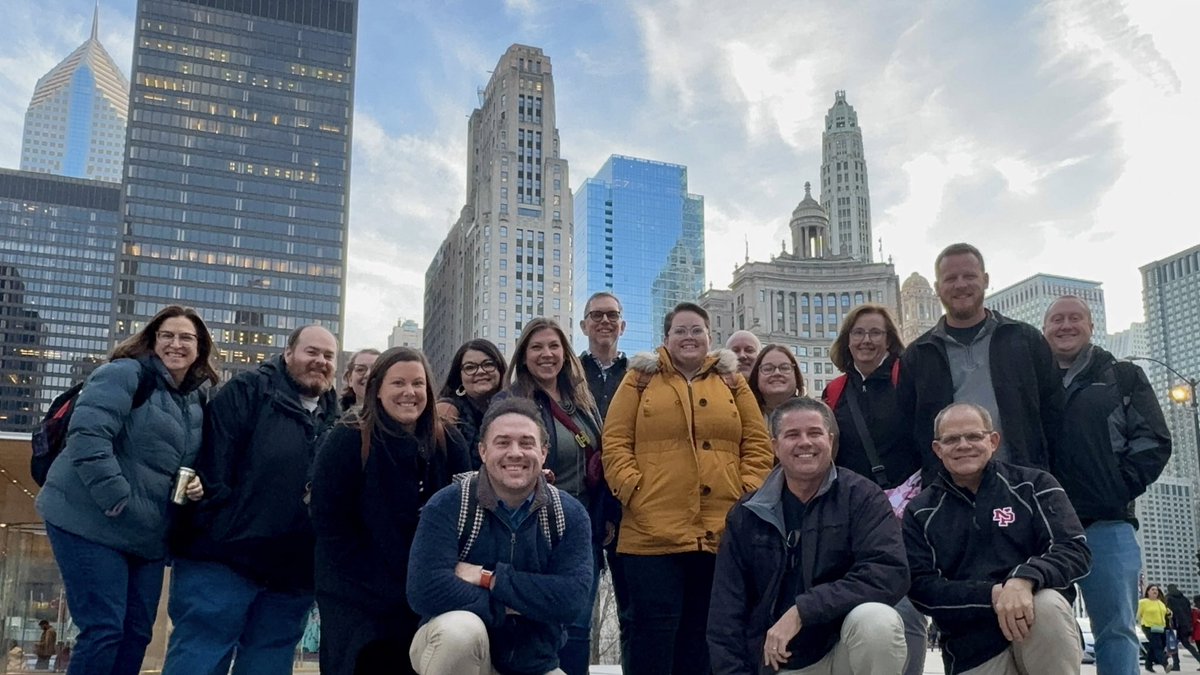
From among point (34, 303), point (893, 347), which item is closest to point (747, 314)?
point (893, 347)

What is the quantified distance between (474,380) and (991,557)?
8.96 ft

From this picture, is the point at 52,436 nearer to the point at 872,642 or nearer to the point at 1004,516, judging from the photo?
the point at 872,642

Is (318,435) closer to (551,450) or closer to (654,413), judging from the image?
(551,450)

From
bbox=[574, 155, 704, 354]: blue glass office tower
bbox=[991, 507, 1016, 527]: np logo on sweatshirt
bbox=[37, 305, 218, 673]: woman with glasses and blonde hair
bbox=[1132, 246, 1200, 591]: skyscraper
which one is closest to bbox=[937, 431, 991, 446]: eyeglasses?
bbox=[991, 507, 1016, 527]: np logo on sweatshirt

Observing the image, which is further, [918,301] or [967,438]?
[918,301]

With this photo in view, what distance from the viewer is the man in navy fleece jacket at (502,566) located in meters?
3.51

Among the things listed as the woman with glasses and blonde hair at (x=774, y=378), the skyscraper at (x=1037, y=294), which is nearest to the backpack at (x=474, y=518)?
the woman with glasses and blonde hair at (x=774, y=378)

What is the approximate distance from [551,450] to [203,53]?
139818 millimetres

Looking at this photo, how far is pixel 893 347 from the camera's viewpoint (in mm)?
5391

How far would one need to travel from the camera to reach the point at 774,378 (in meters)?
5.71

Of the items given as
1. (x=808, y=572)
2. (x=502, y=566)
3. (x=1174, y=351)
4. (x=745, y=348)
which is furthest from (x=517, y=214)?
(x=502, y=566)

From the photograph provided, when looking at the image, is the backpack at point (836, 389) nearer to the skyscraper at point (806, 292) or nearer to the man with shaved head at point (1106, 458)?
the man with shaved head at point (1106, 458)

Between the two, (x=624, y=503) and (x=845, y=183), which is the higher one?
(x=845, y=183)

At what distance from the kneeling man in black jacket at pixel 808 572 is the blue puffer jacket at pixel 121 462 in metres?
2.65
